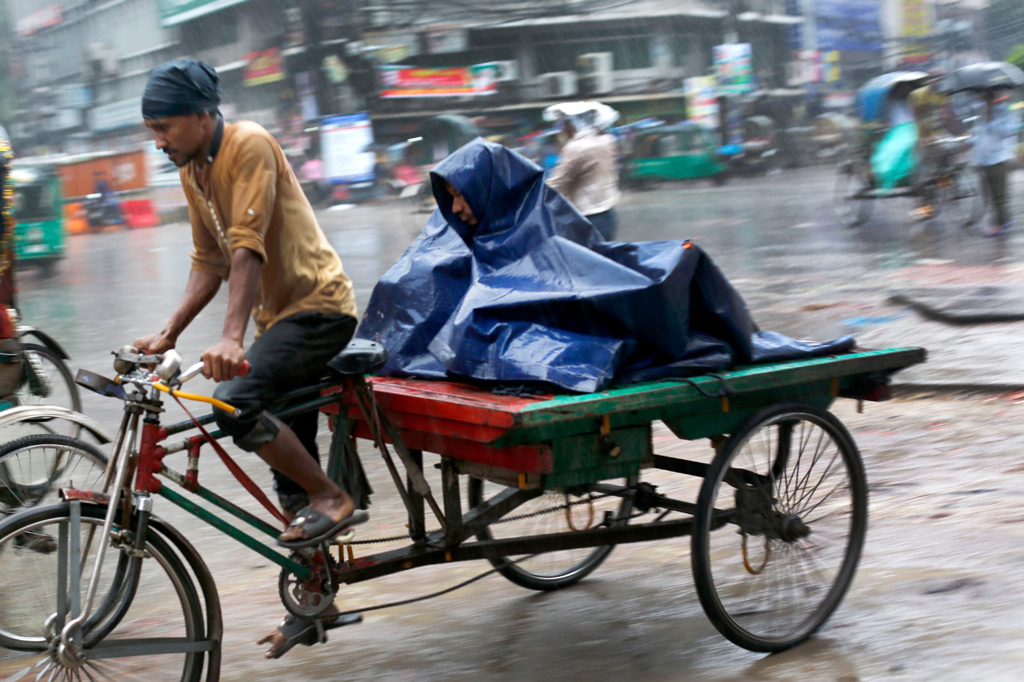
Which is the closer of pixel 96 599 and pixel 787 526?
pixel 96 599

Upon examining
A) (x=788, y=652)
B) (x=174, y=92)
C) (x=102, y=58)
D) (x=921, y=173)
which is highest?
(x=102, y=58)

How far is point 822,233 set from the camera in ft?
47.2

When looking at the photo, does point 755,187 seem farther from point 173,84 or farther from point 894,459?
point 173,84

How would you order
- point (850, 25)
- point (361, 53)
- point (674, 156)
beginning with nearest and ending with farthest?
point (361, 53), point (674, 156), point (850, 25)

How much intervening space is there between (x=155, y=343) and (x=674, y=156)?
20.3m

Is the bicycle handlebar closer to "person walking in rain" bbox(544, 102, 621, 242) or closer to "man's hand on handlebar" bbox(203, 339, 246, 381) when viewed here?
"man's hand on handlebar" bbox(203, 339, 246, 381)

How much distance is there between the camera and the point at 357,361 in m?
3.05

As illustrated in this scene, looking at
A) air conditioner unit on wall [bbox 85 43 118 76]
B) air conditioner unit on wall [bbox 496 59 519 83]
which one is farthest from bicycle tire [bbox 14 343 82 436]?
air conditioner unit on wall [bbox 496 59 519 83]

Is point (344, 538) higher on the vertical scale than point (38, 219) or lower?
higher

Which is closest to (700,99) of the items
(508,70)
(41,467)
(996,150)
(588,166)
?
(508,70)

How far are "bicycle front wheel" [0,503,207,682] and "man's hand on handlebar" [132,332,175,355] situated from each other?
505mm

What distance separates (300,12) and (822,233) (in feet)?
38.1

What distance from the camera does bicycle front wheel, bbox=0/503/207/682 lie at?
8.58 ft

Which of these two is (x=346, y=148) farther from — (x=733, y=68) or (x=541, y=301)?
(x=541, y=301)
